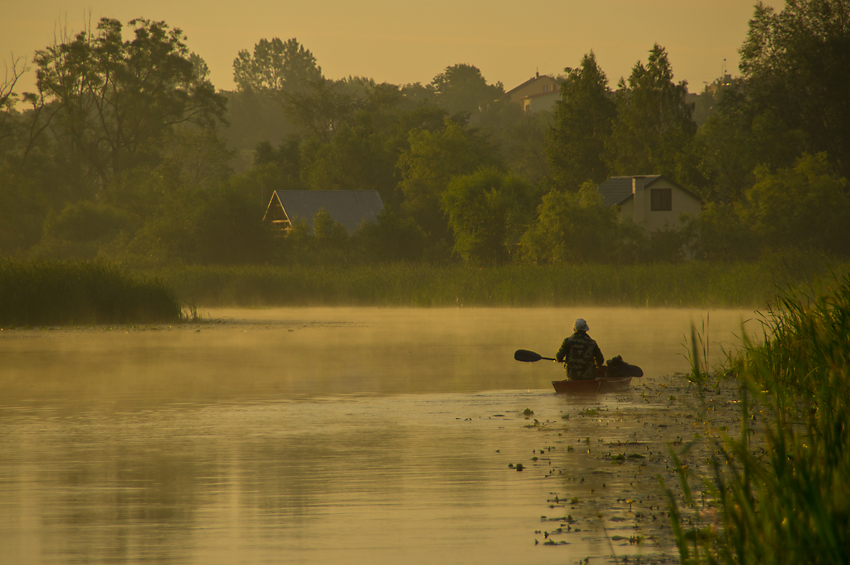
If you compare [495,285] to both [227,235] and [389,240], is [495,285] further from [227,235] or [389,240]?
[227,235]

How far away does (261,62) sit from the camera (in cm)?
17750

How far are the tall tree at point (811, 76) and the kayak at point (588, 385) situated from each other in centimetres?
4769

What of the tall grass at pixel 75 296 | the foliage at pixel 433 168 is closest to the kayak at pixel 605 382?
the tall grass at pixel 75 296

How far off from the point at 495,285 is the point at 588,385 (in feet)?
83.7

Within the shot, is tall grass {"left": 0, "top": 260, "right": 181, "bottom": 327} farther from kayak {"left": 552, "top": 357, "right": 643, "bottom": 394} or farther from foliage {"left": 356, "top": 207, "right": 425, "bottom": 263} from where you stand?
foliage {"left": 356, "top": 207, "right": 425, "bottom": 263}

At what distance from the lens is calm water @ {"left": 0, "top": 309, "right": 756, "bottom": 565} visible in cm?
729

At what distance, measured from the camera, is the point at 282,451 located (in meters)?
11.0

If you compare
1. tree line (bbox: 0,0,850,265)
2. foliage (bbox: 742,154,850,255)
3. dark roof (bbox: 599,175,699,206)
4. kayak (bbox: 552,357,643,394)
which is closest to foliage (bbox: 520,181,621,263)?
tree line (bbox: 0,0,850,265)

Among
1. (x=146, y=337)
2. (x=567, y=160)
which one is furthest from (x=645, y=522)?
(x=567, y=160)

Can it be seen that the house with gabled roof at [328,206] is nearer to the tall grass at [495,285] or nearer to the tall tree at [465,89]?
the tall grass at [495,285]

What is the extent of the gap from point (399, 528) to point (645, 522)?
5.71ft

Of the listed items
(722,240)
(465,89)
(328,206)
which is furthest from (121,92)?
(465,89)

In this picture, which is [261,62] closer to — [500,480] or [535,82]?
[535,82]

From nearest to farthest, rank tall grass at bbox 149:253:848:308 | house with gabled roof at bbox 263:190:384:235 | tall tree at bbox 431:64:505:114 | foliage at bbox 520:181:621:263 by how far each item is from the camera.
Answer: tall grass at bbox 149:253:848:308, foliage at bbox 520:181:621:263, house with gabled roof at bbox 263:190:384:235, tall tree at bbox 431:64:505:114
